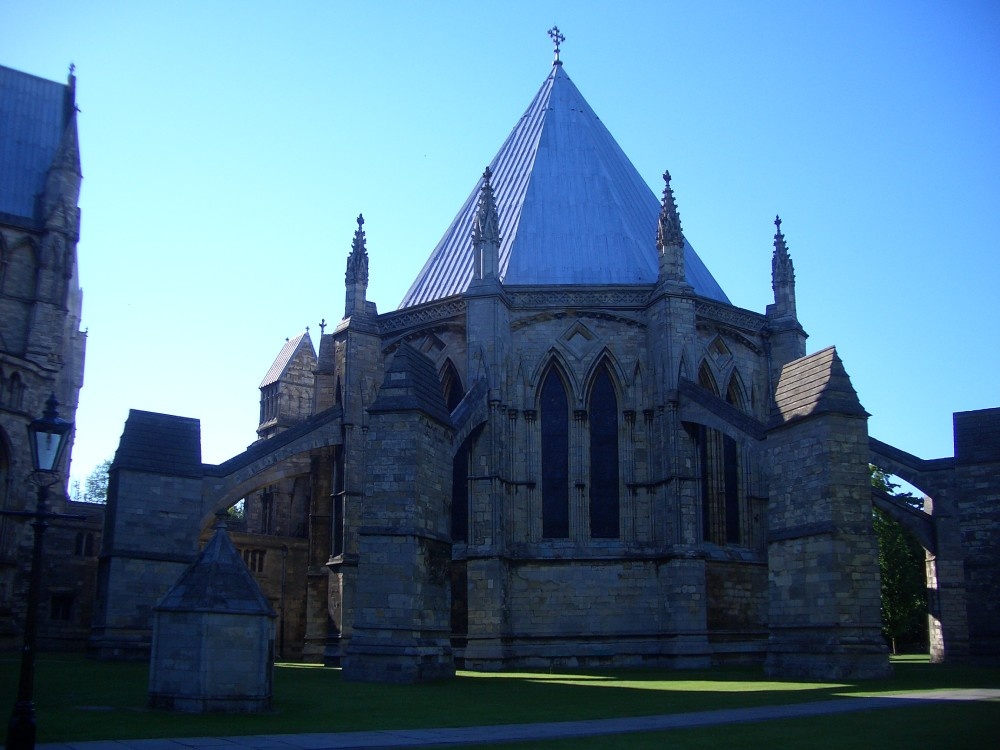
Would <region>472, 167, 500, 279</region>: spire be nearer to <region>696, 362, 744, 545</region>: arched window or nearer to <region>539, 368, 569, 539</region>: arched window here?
<region>539, 368, 569, 539</region>: arched window

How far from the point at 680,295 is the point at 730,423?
4.29 meters

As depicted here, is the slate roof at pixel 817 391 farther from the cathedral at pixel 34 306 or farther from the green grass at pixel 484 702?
the cathedral at pixel 34 306

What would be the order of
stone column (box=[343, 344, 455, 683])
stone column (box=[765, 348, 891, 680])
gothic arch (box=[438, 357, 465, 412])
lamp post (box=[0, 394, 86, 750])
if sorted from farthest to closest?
gothic arch (box=[438, 357, 465, 412]), stone column (box=[343, 344, 455, 683]), stone column (box=[765, 348, 891, 680]), lamp post (box=[0, 394, 86, 750])

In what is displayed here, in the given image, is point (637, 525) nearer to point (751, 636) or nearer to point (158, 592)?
point (751, 636)

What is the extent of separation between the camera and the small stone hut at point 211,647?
1502 centimetres

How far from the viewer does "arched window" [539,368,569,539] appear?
28938 millimetres

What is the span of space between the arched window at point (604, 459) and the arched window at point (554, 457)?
29.5 inches

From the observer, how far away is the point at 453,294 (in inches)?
1222

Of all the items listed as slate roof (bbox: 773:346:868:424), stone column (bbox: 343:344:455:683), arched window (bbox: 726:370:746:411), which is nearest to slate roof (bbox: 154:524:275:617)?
stone column (bbox: 343:344:455:683)

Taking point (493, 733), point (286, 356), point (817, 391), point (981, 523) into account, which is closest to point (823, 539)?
point (817, 391)

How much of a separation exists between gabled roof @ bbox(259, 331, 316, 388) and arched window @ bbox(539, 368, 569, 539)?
2027 centimetres

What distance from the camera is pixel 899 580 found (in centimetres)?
5044

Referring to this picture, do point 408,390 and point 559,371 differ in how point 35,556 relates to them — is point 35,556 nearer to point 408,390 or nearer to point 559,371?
point 408,390

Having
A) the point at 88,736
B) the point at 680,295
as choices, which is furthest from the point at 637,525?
the point at 88,736
